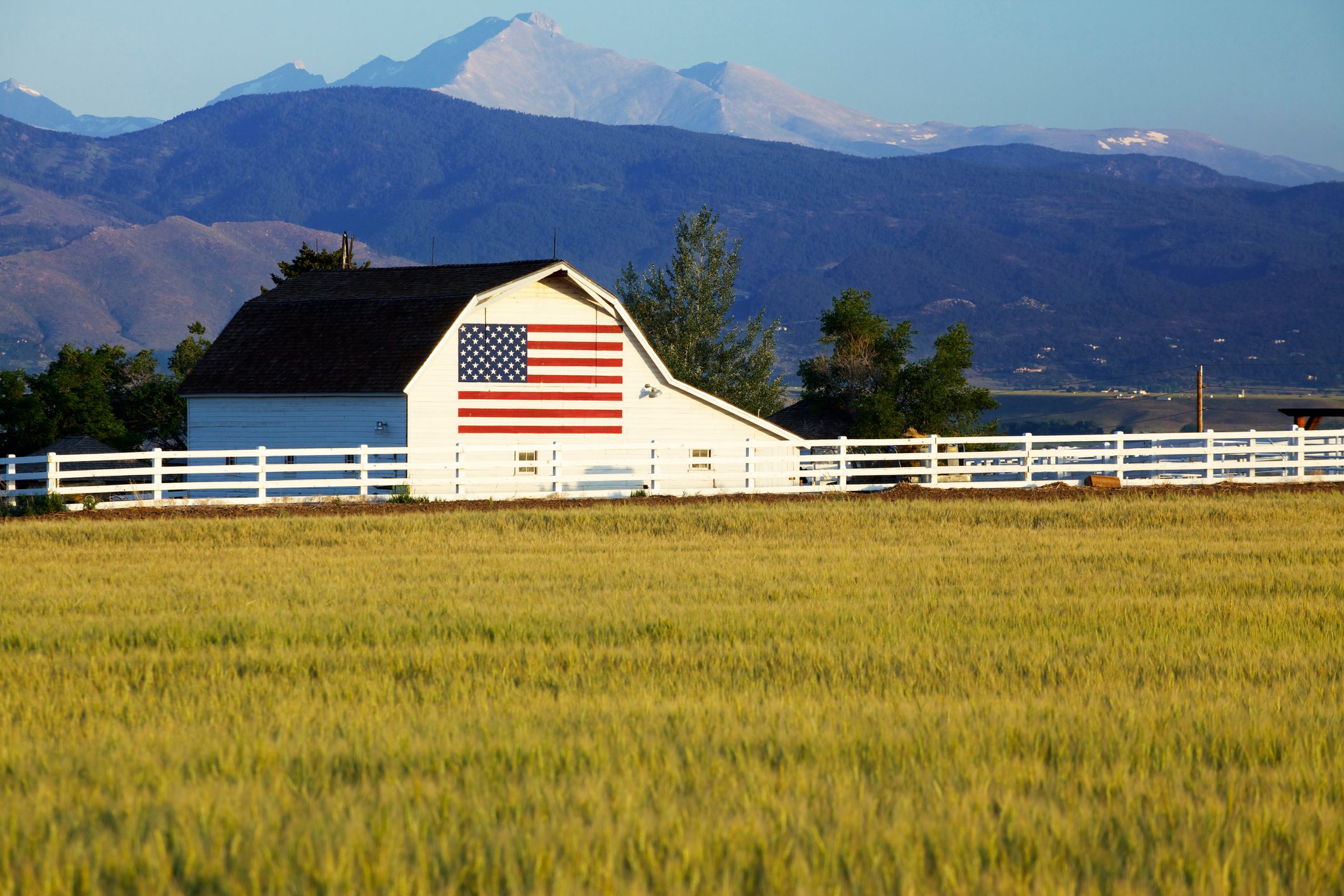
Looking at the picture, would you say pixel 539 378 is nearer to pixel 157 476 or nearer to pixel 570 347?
pixel 570 347

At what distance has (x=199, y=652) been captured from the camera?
11586 mm

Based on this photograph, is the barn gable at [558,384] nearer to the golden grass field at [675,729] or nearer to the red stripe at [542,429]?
the red stripe at [542,429]

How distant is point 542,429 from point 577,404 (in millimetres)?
1243

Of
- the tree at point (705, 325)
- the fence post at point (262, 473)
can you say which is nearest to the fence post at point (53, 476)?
the fence post at point (262, 473)

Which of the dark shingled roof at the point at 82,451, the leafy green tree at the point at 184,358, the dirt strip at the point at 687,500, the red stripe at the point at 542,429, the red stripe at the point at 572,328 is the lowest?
the dirt strip at the point at 687,500

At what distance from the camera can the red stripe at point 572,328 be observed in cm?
3975

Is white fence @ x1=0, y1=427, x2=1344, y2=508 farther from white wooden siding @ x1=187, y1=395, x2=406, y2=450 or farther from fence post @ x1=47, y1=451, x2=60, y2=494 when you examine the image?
white wooden siding @ x1=187, y1=395, x2=406, y2=450

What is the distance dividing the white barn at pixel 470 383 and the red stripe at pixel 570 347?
0.03 metres

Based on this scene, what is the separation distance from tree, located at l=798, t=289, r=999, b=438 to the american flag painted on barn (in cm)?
1833

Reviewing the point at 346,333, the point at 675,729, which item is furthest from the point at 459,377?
the point at 675,729

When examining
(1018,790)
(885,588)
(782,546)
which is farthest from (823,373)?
(1018,790)

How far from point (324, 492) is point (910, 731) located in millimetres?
31492

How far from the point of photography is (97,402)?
1991 inches

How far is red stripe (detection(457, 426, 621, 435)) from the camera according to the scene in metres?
38.8
